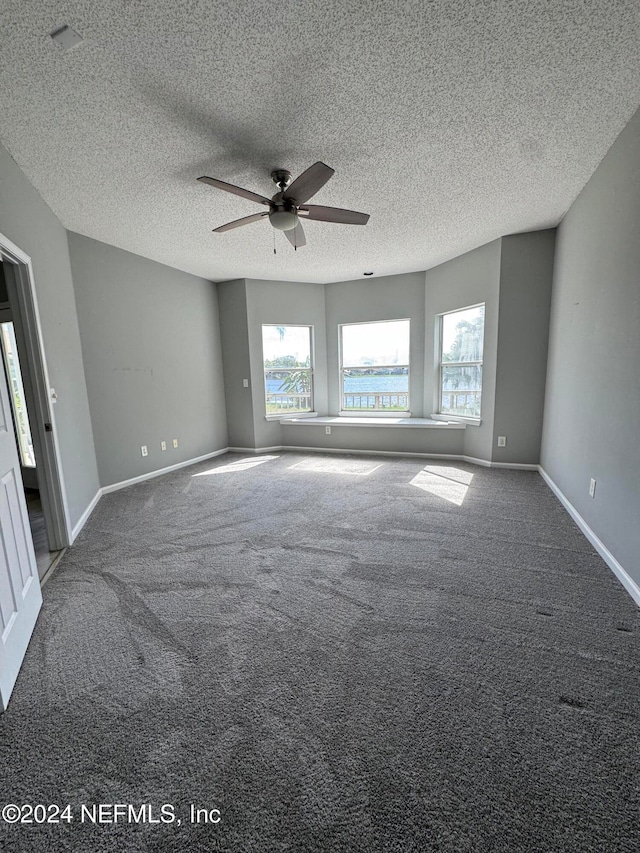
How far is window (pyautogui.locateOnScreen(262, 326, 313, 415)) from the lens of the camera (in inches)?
219

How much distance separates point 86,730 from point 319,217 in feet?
9.91

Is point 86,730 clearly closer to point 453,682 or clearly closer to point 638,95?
point 453,682

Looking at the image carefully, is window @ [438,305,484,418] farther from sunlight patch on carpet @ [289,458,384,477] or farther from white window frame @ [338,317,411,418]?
sunlight patch on carpet @ [289,458,384,477]

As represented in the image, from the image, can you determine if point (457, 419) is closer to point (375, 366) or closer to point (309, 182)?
point (375, 366)

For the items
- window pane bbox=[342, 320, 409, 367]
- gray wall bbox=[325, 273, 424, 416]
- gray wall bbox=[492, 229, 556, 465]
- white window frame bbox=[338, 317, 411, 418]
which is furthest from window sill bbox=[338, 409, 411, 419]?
gray wall bbox=[492, 229, 556, 465]

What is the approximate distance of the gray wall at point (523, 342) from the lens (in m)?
3.85

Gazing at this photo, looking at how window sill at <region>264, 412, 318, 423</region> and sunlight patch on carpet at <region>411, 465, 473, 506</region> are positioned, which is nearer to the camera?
sunlight patch on carpet at <region>411, 465, 473, 506</region>

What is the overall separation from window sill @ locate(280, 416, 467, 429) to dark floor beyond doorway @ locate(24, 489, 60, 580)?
322 centimetres

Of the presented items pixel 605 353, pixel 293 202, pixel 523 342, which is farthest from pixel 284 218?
pixel 523 342

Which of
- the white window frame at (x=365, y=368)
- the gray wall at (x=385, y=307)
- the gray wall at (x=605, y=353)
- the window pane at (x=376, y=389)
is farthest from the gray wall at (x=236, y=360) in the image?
the gray wall at (x=605, y=353)

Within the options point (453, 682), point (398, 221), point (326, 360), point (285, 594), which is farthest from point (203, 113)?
point (326, 360)

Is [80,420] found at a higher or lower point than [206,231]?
lower

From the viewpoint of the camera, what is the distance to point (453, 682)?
1.44m

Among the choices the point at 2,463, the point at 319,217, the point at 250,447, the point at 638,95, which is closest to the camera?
the point at 2,463
